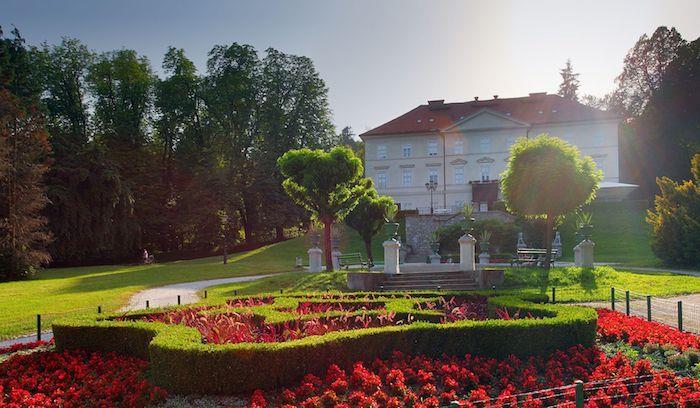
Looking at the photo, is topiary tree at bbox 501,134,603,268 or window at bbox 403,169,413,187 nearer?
topiary tree at bbox 501,134,603,268

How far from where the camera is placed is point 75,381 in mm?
7961

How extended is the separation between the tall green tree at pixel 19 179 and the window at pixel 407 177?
3078cm

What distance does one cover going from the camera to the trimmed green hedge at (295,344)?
6.96 meters

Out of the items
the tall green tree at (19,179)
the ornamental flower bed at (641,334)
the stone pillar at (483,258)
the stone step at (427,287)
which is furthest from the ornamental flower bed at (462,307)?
the tall green tree at (19,179)

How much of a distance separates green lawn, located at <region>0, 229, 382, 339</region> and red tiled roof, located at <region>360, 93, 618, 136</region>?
18.5m

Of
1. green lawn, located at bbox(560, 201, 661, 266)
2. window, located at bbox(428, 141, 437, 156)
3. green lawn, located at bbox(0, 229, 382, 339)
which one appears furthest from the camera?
window, located at bbox(428, 141, 437, 156)

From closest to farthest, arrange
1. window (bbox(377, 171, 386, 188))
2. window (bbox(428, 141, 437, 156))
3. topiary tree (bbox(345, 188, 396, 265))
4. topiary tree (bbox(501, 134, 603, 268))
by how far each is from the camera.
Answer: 1. topiary tree (bbox(501, 134, 603, 268))
2. topiary tree (bbox(345, 188, 396, 265))
3. window (bbox(428, 141, 437, 156))
4. window (bbox(377, 171, 386, 188))

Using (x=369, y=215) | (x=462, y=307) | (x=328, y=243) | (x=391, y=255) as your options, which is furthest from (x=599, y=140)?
(x=462, y=307)

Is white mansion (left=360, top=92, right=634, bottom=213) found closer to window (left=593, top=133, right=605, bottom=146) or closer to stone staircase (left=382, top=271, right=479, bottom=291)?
window (left=593, top=133, right=605, bottom=146)

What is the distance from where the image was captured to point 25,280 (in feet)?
90.3

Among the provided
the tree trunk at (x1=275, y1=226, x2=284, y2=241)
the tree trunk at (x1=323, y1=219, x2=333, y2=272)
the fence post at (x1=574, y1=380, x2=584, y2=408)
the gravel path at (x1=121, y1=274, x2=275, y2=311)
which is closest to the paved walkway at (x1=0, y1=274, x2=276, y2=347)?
Result: the gravel path at (x1=121, y1=274, x2=275, y2=311)

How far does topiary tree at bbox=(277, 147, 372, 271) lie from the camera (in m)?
22.6

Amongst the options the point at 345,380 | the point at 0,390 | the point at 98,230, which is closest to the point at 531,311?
the point at 345,380

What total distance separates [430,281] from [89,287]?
1372 centimetres
